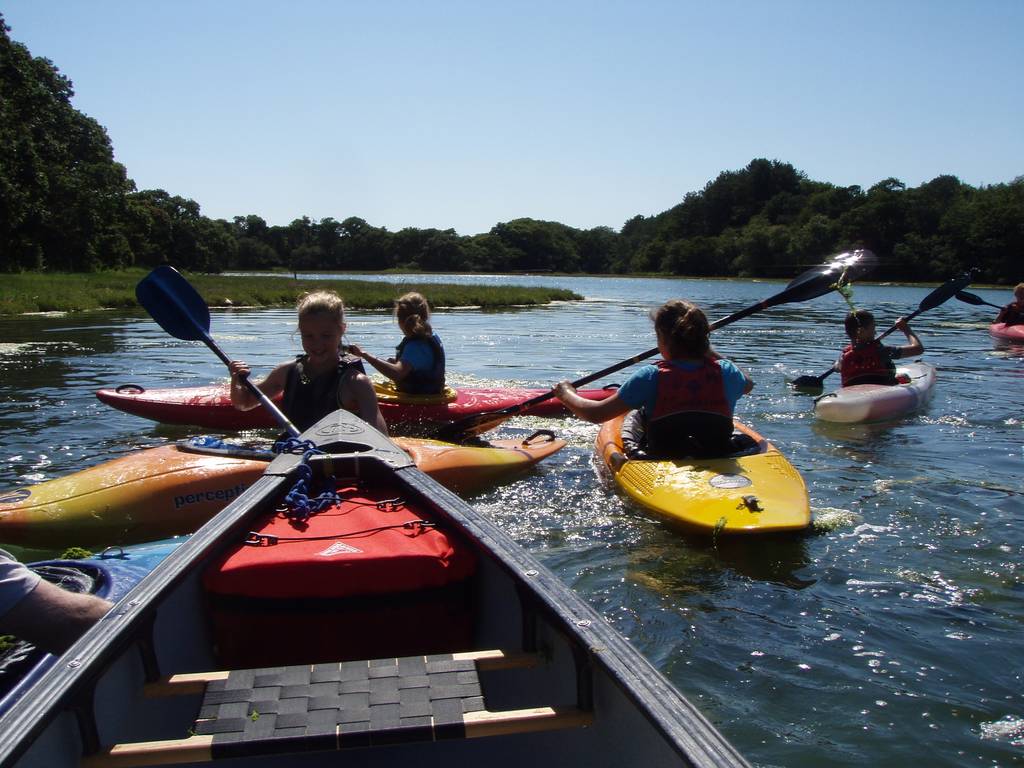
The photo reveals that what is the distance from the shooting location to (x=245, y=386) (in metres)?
4.80

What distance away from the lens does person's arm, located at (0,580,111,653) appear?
2.12 metres

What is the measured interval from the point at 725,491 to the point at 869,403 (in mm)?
4293

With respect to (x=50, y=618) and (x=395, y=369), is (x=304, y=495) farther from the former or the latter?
(x=395, y=369)

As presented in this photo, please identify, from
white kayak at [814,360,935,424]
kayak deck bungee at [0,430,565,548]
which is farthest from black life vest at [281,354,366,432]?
white kayak at [814,360,935,424]

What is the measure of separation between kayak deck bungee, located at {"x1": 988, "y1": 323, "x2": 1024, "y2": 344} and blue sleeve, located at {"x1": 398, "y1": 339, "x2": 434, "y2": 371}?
11.8 metres

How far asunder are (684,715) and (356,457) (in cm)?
225

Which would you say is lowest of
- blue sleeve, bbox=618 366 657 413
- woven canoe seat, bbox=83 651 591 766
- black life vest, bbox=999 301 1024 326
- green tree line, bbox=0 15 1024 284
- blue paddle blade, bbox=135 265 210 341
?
black life vest, bbox=999 301 1024 326

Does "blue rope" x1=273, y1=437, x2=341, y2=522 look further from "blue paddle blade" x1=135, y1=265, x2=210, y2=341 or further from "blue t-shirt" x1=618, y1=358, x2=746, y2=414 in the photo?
"blue paddle blade" x1=135, y1=265, x2=210, y2=341

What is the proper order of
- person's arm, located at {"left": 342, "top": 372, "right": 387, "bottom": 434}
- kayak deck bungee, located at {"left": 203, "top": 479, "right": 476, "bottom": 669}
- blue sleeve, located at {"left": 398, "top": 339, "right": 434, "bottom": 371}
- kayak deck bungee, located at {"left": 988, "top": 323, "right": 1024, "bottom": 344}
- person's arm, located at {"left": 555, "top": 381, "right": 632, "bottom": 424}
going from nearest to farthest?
kayak deck bungee, located at {"left": 203, "top": 479, "right": 476, "bottom": 669} < person's arm, located at {"left": 342, "top": 372, "right": 387, "bottom": 434} < person's arm, located at {"left": 555, "top": 381, "right": 632, "bottom": 424} < blue sleeve, located at {"left": 398, "top": 339, "right": 434, "bottom": 371} < kayak deck bungee, located at {"left": 988, "top": 323, "right": 1024, "bottom": 344}

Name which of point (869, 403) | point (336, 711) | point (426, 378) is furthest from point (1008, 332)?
point (336, 711)

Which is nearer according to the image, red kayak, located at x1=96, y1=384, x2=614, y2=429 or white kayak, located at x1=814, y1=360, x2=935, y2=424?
red kayak, located at x1=96, y1=384, x2=614, y2=429

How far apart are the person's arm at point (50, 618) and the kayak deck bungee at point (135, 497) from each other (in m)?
2.41

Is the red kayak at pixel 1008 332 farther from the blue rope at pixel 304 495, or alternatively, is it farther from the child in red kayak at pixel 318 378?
the blue rope at pixel 304 495

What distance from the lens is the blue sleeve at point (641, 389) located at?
4906 millimetres
